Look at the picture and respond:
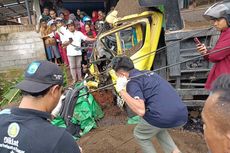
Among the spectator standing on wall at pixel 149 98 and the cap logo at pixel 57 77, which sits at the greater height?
the cap logo at pixel 57 77

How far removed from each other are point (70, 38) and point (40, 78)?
5.06m

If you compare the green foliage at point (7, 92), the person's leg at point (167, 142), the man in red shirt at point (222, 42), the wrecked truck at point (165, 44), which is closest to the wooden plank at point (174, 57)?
the wrecked truck at point (165, 44)

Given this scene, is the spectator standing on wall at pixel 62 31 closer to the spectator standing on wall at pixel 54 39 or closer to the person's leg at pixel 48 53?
the spectator standing on wall at pixel 54 39

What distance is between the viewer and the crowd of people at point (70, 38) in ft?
21.7

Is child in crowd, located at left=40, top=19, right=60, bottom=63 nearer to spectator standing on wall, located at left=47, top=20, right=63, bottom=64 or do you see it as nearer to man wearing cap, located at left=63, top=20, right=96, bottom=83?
spectator standing on wall, located at left=47, top=20, right=63, bottom=64

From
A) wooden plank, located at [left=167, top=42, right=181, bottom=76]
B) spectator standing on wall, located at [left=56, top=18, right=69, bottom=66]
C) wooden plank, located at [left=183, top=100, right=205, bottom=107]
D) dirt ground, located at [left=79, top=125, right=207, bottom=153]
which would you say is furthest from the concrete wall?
wooden plank, located at [left=183, top=100, right=205, bottom=107]

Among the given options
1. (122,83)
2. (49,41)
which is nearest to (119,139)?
(122,83)

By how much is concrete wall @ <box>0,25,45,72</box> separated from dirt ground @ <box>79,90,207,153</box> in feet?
13.1

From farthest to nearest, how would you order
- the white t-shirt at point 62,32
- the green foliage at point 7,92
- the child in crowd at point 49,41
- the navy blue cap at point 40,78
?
the child in crowd at point 49,41
the green foliage at point 7,92
the white t-shirt at point 62,32
the navy blue cap at point 40,78

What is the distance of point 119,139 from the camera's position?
4641 mm

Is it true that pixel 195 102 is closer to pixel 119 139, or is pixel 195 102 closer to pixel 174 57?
pixel 174 57

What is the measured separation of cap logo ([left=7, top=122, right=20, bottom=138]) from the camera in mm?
1474

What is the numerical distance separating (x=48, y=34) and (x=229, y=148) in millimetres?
7376

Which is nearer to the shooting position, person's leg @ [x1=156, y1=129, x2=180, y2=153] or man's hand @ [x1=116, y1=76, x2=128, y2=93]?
man's hand @ [x1=116, y1=76, x2=128, y2=93]
